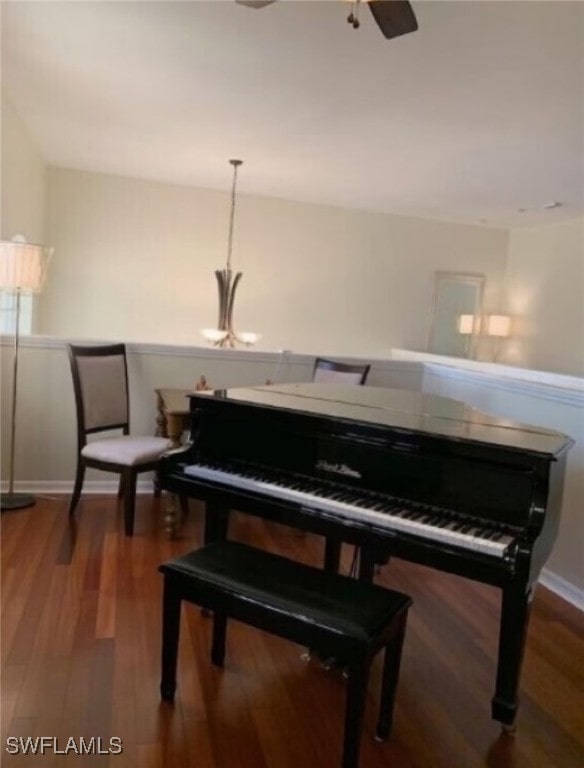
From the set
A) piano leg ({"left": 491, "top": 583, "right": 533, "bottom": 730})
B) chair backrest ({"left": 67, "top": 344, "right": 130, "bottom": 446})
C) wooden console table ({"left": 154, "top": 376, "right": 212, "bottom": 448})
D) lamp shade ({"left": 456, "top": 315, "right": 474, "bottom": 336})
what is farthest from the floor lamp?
lamp shade ({"left": 456, "top": 315, "right": 474, "bottom": 336})

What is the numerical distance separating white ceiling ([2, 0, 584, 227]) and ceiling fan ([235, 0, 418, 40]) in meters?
0.37

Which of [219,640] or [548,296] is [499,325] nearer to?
[548,296]

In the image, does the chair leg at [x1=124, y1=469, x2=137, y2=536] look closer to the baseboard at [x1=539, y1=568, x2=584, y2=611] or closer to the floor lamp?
the floor lamp

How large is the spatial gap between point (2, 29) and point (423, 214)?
17.1 feet

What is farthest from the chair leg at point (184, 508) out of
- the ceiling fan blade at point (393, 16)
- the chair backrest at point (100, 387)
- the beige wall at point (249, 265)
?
the beige wall at point (249, 265)

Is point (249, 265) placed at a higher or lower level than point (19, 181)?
lower

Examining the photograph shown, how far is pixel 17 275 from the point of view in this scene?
3316 mm

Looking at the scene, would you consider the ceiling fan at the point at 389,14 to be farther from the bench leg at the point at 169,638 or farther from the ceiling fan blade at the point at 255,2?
the bench leg at the point at 169,638

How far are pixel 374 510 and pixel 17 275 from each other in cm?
253

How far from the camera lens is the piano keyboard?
5.58 ft

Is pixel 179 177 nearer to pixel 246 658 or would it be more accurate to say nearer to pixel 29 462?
pixel 29 462

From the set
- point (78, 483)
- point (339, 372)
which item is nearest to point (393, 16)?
point (339, 372)

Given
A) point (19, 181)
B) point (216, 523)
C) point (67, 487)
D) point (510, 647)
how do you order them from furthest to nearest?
point (19, 181) < point (67, 487) < point (216, 523) < point (510, 647)

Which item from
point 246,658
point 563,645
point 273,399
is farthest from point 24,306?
point 563,645
